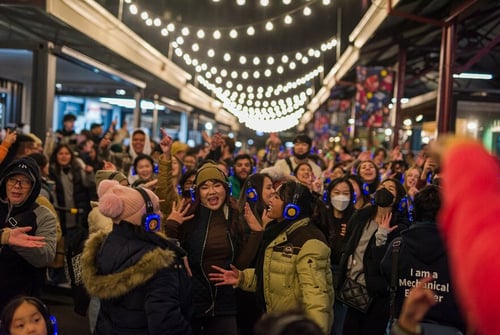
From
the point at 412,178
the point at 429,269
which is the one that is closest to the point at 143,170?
the point at 412,178

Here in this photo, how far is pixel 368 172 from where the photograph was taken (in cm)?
810

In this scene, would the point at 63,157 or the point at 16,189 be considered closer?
the point at 16,189

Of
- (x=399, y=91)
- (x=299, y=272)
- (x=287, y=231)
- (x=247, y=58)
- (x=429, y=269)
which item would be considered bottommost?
(x=299, y=272)

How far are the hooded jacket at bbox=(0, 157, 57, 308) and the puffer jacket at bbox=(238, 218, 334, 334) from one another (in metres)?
1.54

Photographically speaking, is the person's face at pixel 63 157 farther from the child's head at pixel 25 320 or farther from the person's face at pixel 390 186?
the child's head at pixel 25 320

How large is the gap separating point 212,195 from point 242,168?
3.68 meters

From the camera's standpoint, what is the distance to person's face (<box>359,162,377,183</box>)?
805cm

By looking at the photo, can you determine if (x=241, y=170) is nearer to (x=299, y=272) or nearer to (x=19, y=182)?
(x=19, y=182)

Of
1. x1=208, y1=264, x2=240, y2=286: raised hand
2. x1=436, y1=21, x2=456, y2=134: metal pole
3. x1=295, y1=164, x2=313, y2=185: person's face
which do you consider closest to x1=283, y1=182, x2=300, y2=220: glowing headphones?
x1=208, y1=264, x2=240, y2=286: raised hand

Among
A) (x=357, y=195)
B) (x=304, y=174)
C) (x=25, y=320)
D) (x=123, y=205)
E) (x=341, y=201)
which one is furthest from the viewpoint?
(x=304, y=174)

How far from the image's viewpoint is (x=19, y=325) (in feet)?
12.0

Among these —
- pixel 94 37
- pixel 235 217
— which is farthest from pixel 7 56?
pixel 235 217

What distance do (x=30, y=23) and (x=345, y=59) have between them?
10423mm

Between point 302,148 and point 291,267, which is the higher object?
point 302,148
